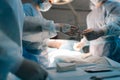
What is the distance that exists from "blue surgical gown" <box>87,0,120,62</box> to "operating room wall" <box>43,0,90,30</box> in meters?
0.89

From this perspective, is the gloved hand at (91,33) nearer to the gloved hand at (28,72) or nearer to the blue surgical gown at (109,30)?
the blue surgical gown at (109,30)

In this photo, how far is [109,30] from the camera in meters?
2.09

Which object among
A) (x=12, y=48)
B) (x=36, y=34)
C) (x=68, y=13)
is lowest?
(x=68, y=13)

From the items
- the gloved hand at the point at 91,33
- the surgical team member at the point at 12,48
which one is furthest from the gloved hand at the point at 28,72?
the gloved hand at the point at 91,33

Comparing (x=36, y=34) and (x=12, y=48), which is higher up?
(x=12, y=48)

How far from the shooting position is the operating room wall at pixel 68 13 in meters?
3.27

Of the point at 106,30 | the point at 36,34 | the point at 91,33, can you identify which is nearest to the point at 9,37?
the point at 36,34

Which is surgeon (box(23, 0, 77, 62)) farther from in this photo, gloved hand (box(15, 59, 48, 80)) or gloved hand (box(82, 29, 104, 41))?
gloved hand (box(15, 59, 48, 80))

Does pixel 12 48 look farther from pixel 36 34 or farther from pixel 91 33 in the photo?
pixel 91 33

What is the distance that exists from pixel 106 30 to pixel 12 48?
1.47 meters

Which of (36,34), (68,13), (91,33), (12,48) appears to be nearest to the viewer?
(12,48)

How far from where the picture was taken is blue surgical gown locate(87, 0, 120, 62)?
2131mm

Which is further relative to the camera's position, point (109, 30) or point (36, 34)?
point (109, 30)

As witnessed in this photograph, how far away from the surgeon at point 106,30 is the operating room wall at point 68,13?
81 cm
